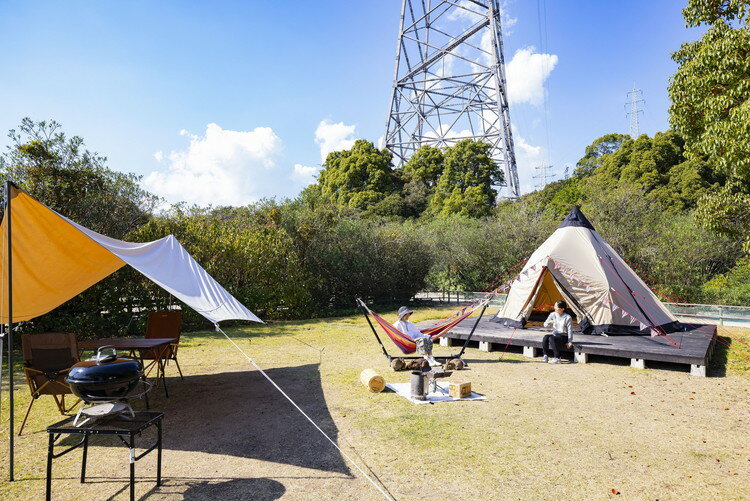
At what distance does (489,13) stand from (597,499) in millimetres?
31982

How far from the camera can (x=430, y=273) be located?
18359mm

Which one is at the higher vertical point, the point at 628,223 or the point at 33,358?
the point at 628,223

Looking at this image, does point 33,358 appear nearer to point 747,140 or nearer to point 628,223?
point 747,140

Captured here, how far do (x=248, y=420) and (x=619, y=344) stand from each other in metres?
5.74

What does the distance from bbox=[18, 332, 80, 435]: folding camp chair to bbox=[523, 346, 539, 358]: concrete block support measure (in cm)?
636

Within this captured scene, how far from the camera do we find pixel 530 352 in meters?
7.53

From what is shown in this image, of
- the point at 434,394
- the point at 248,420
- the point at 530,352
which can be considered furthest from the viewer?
the point at 530,352

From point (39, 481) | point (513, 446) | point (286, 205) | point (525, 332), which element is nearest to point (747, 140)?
point (525, 332)

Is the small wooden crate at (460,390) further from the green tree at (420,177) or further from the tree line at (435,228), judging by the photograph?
the green tree at (420,177)

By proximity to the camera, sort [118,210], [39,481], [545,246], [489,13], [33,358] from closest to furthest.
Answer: [39,481], [33,358], [545,246], [118,210], [489,13]

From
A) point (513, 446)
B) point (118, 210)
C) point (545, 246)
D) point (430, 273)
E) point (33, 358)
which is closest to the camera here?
point (513, 446)

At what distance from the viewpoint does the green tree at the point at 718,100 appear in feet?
21.1

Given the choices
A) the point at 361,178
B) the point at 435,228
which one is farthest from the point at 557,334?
the point at 361,178

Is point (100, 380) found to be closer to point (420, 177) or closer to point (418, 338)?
point (418, 338)
